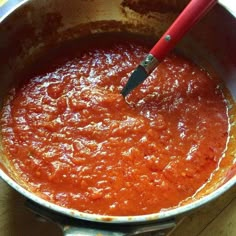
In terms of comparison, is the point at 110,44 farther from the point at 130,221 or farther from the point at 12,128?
the point at 130,221

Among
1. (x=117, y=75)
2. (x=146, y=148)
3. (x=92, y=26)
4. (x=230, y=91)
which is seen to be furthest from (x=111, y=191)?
(x=92, y=26)

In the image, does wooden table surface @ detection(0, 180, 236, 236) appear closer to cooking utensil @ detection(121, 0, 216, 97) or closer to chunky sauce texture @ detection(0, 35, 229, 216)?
chunky sauce texture @ detection(0, 35, 229, 216)

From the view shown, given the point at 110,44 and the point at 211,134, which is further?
the point at 110,44

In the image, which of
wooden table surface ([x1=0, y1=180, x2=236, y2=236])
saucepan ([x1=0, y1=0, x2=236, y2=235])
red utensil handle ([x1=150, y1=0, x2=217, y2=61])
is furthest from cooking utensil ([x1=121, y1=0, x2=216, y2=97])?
wooden table surface ([x1=0, y1=180, x2=236, y2=236])

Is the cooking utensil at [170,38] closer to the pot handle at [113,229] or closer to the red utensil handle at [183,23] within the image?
the red utensil handle at [183,23]

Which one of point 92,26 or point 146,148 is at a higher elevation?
point 92,26

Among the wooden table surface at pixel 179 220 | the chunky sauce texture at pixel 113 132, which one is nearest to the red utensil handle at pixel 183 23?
the chunky sauce texture at pixel 113 132
